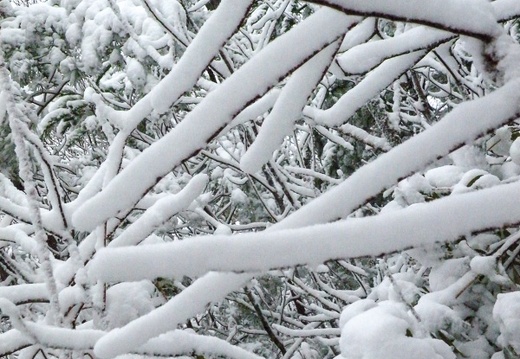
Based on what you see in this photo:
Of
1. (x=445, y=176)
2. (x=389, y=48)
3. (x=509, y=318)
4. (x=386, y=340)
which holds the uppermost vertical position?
(x=389, y=48)

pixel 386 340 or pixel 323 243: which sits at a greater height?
pixel 323 243

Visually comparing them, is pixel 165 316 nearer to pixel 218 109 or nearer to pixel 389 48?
pixel 218 109

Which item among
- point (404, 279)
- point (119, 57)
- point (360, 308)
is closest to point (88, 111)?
point (119, 57)

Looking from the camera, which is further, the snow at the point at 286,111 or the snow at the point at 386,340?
the snow at the point at 386,340

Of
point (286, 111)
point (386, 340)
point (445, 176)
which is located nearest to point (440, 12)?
point (286, 111)

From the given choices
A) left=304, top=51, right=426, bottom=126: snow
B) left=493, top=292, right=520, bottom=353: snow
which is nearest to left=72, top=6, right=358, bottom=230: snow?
left=304, top=51, right=426, bottom=126: snow

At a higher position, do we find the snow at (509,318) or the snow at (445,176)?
the snow at (445,176)

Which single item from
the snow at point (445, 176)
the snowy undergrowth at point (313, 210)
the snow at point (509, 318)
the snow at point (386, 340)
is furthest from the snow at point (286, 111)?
the snow at point (445, 176)

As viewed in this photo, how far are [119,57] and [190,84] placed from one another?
9.87ft

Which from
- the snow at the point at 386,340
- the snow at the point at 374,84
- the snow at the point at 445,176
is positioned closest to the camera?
the snow at the point at 374,84

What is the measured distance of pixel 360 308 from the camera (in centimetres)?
118

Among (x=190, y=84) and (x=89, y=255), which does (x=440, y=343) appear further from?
(x=89, y=255)

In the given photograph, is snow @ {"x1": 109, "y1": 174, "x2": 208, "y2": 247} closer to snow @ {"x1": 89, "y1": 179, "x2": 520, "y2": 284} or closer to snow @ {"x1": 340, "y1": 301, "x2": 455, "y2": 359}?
snow @ {"x1": 340, "y1": 301, "x2": 455, "y2": 359}

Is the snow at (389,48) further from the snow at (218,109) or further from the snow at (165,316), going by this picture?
the snow at (165,316)
